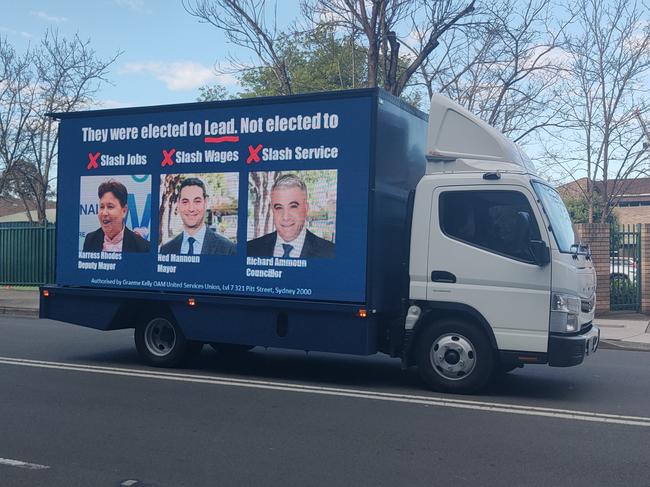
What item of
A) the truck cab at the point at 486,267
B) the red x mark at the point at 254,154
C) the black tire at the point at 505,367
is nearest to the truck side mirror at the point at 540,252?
the truck cab at the point at 486,267

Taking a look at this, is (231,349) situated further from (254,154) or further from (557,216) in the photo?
(557,216)

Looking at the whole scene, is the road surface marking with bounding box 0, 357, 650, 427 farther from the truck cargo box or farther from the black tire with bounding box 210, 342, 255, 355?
the black tire with bounding box 210, 342, 255, 355

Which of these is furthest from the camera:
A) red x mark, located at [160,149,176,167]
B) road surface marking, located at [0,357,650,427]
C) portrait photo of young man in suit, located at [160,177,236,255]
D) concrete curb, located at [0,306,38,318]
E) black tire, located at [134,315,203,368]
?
concrete curb, located at [0,306,38,318]

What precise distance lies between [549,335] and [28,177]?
73.2 ft

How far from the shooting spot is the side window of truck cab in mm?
7934

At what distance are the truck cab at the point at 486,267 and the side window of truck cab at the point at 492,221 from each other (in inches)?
0.4

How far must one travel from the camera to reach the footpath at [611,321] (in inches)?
515

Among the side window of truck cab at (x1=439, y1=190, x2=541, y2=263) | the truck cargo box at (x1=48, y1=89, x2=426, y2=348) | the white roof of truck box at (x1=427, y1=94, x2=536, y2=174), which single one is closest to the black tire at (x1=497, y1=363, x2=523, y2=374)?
the truck cargo box at (x1=48, y1=89, x2=426, y2=348)

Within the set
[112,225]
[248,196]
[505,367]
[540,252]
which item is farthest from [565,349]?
[112,225]

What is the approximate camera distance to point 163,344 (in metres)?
10.1

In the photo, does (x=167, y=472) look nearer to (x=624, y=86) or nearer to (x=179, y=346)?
(x=179, y=346)

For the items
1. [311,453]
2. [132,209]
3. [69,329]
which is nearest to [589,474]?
[311,453]

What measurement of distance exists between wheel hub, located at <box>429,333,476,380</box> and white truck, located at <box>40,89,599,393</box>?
0.6 inches

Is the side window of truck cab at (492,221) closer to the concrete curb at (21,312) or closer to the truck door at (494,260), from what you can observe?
the truck door at (494,260)
